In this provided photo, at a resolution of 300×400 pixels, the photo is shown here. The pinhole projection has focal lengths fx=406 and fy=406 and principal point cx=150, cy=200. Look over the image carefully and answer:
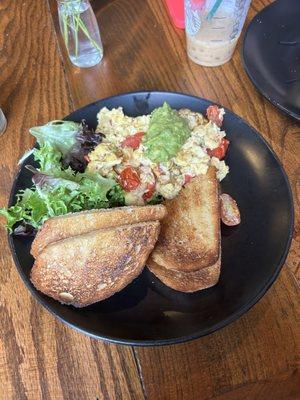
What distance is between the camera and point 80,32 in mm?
1847

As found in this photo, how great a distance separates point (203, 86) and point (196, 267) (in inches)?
35.7

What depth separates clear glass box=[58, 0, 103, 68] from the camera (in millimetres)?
1733

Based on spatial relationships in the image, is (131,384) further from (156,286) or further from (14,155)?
(14,155)

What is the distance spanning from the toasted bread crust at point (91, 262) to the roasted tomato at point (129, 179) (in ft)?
0.76

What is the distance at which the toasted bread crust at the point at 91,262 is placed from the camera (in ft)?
3.86


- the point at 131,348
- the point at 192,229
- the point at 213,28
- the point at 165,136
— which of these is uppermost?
the point at 213,28

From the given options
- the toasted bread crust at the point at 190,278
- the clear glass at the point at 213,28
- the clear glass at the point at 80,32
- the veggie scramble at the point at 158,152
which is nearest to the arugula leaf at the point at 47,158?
the veggie scramble at the point at 158,152

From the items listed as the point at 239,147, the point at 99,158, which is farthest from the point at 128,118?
the point at 239,147

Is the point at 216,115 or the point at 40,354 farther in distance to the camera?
the point at 216,115

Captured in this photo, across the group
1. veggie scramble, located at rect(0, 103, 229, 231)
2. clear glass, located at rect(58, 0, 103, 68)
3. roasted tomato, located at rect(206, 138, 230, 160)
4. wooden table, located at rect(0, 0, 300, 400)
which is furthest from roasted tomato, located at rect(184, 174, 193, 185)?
clear glass, located at rect(58, 0, 103, 68)

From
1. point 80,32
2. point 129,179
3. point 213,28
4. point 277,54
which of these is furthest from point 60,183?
point 277,54

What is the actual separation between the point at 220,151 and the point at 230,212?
0.24m

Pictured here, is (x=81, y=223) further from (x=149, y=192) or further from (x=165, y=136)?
(x=165, y=136)

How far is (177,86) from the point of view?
6.06 ft
